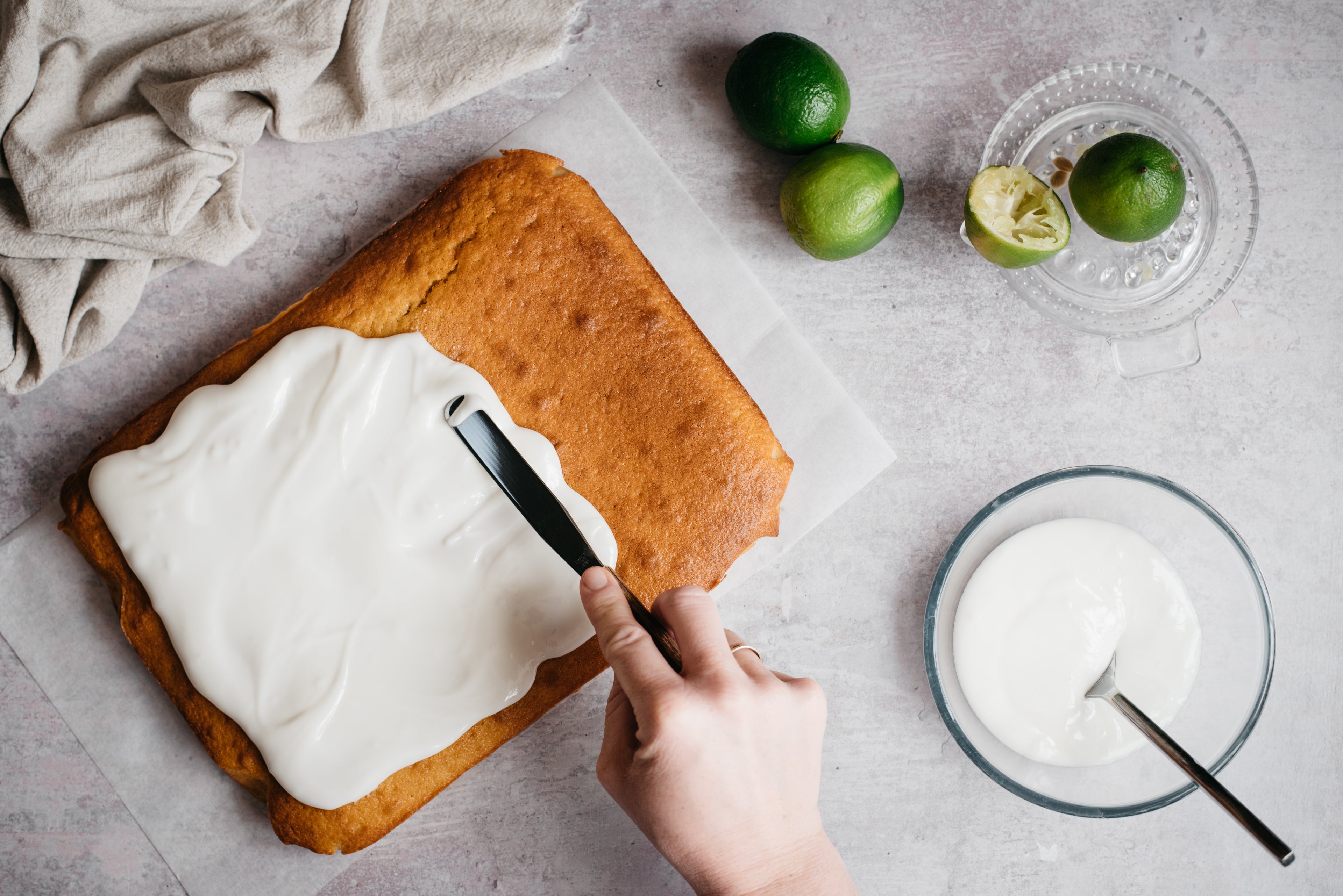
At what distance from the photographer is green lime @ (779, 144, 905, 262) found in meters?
1.77

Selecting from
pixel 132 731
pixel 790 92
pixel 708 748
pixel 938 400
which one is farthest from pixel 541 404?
pixel 132 731

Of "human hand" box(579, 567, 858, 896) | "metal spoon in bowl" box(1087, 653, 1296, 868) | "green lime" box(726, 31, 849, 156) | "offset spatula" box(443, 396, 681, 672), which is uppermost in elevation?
"green lime" box(726, 31, 849, 156)

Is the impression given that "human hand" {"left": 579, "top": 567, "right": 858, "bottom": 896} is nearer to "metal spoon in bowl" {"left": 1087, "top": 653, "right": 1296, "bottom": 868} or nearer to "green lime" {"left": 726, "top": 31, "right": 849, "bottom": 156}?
"metal spoon in bowl" {"left": 1087, "top": 653, "right": 1296, "bottom": 868}

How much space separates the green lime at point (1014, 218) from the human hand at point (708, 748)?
1056 millimetres

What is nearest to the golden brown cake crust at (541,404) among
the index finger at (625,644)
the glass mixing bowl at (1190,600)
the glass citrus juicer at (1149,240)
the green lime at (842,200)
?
the index finger at (625,644)

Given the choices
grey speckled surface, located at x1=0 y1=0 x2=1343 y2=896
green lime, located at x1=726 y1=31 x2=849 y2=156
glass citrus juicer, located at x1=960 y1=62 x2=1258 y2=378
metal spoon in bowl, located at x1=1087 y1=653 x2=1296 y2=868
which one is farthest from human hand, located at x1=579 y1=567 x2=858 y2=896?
glass citrus juicer, located at x1=960 y1=62 x2=1258 y2=378

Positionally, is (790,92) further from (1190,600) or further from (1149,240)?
(1190,600)

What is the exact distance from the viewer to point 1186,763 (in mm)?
1735

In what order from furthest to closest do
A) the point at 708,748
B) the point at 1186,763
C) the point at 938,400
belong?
the point at 938,400, the point at 1186,763, the point at 708,748

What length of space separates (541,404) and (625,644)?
59cm

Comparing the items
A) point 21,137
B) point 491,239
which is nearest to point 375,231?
point 491,239

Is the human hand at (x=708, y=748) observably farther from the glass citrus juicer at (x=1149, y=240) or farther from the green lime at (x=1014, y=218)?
the glass citrus juicer at (x=1149, y=240)

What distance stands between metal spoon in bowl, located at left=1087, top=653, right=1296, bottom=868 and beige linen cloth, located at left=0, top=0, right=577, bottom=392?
6.80 feet

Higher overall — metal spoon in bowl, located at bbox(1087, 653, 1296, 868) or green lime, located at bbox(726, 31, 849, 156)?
green lime, located at bbox(726, 31, 849, 156)
